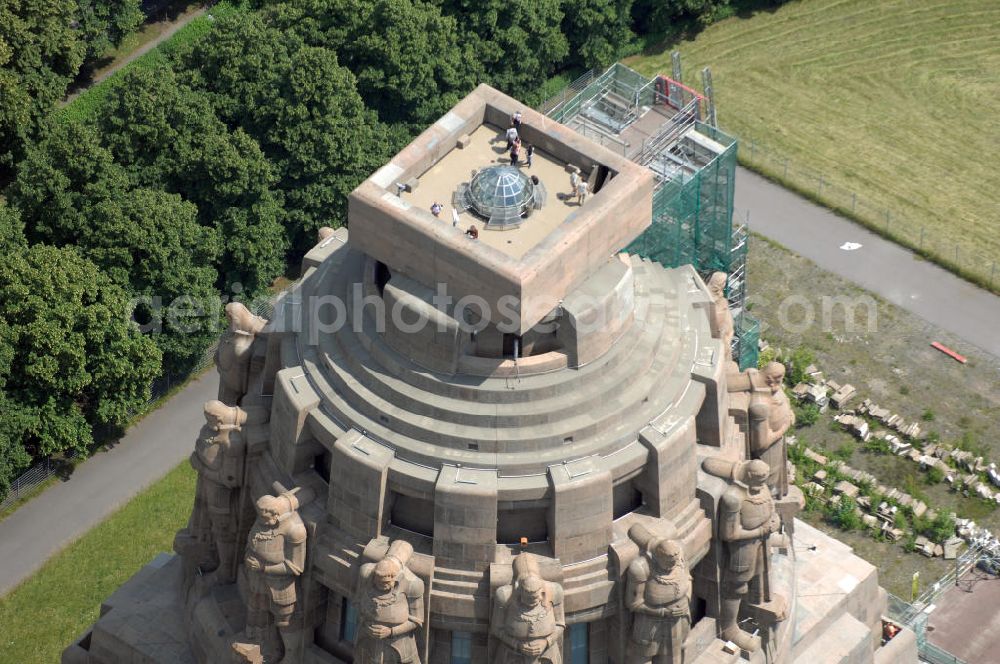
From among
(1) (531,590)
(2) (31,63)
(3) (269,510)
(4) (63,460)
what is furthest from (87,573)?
(1) (531,590)

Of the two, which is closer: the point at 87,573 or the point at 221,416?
the point at 221,416

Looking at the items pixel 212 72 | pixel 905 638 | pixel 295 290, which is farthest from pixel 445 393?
pixel 212 72

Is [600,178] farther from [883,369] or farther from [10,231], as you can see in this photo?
[883,369]

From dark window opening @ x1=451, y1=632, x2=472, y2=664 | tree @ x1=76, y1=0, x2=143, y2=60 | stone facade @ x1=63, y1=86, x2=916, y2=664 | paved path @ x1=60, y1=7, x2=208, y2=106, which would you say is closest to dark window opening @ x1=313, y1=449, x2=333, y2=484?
stone facade @ x1=63, y1=86, x2=916, y2=664

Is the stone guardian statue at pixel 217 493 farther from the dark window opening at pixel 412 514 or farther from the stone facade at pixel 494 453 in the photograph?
the dark window opening at pixel 412 514

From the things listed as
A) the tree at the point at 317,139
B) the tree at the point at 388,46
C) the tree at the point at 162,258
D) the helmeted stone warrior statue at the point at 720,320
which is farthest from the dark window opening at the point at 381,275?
the tree at the point at 388,46

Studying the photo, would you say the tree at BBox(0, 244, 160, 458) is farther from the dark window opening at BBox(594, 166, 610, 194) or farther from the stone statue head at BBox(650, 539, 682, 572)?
the stone statue head at BBox(650, 539, 682, 572)
